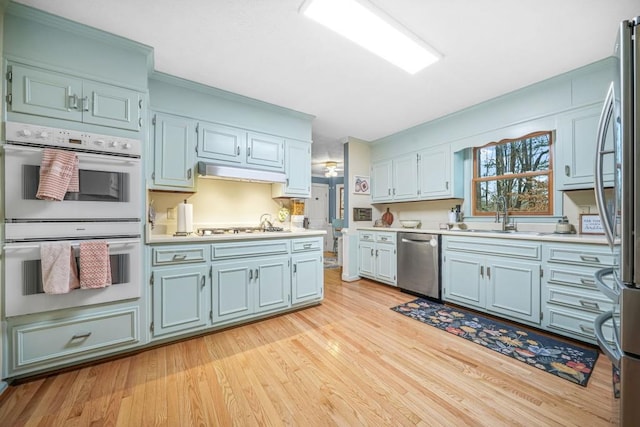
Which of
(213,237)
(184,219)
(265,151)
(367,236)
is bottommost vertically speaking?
A: (367,236)

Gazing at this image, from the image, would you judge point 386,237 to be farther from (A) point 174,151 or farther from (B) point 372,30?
(A) point 174,151

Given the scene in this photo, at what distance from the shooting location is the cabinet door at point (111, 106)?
1.84 m

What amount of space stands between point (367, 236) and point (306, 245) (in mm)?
1564

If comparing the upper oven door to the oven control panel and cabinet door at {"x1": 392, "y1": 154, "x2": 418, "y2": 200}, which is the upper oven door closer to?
the oven control panel

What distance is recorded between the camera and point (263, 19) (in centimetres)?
175

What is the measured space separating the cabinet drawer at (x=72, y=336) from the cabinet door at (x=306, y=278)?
148cm

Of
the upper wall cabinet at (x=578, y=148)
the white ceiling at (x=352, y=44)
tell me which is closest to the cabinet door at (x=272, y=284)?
the white ceiling at (x=352, y=44)

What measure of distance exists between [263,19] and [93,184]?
169 centimetres

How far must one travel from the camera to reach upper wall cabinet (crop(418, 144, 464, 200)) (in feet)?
11.3

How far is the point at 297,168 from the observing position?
3.30 meters

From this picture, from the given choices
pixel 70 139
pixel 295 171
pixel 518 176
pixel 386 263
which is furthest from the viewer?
pixel 386 263

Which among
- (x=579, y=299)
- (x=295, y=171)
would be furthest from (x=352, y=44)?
(x=579, y=299)

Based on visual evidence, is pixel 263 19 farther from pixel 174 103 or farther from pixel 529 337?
pixel 529 337

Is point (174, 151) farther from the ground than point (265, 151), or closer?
closer
